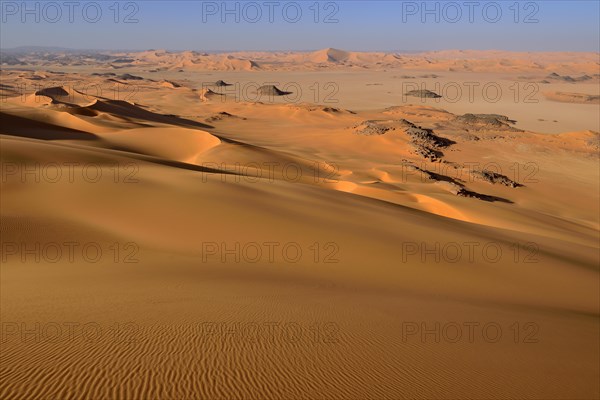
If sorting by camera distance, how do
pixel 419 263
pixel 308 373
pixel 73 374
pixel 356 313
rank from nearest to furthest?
pixel 73 374
pixel 308 373
pixel 356 313
pixel 419 263

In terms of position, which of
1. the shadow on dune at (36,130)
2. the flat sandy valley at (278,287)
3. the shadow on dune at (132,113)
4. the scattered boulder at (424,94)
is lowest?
the flat sandy valley at (278,287)

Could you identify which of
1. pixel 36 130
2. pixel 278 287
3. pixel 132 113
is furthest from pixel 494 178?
pixel 132 113

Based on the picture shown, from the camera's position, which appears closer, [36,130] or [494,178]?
[494,178]

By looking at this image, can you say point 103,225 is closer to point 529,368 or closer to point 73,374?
point 73,374

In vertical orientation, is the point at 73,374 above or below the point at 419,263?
above

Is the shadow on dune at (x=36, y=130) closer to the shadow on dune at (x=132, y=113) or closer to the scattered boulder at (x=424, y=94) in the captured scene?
the shadow on dune at (x=132, y=113)

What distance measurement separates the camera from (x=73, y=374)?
299 cm

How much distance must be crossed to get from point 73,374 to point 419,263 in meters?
5.40

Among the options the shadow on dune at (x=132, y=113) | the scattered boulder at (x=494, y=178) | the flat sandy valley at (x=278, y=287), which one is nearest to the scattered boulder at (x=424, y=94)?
the shadow on dune at (x=132, y=113)

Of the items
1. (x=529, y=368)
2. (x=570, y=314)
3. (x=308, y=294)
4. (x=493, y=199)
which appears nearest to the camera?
(x=529, y=368)

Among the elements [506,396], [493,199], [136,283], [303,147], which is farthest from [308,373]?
[303,147]

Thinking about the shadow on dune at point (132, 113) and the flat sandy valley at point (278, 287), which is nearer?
the flat sandy valley at point (278, 287)

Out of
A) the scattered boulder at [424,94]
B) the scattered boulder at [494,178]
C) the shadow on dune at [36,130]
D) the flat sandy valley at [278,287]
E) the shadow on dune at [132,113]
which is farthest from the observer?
the scattered boulder at [424,94]

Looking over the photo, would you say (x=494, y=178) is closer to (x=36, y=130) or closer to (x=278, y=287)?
(x=278, y=287)
